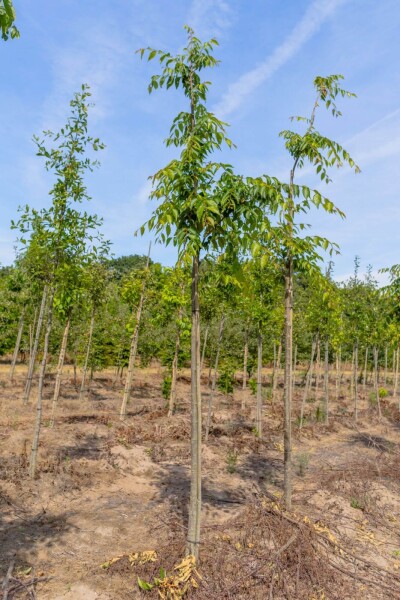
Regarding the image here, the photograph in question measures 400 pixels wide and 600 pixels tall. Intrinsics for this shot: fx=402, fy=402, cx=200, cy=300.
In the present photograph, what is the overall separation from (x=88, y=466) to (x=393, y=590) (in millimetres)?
7571

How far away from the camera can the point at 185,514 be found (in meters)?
8.01

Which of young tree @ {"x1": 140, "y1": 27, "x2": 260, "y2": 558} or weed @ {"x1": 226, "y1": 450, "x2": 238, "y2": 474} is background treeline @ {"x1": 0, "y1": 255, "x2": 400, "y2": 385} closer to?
young tree @ {"x1": 140, "y1": 27, "x2": 260, "y2": 558}

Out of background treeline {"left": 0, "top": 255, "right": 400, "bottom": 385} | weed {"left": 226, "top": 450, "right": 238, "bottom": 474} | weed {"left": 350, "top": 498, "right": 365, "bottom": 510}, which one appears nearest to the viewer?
weed {"left": 350, "top": 498, "right": 365, "bottom": 510}

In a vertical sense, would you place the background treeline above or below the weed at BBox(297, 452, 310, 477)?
above

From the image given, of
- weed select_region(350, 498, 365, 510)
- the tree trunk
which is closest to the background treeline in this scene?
the tree trunk

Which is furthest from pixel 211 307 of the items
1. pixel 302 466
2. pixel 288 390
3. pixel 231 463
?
pixel 288 390

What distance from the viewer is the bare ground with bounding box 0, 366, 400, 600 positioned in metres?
5.71

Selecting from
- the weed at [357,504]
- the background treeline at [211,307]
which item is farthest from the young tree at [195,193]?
the weed at [357,504]

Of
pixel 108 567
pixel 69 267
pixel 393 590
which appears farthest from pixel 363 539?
pixel 69 267

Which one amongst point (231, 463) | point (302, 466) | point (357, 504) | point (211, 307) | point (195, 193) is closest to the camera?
point (195, 193)

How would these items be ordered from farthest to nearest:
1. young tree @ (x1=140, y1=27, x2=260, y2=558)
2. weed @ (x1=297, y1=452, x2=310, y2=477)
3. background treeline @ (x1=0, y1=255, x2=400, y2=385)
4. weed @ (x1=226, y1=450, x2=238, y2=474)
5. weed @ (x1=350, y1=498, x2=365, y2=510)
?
weed @ (x1=226, y1=450, x2=238, y2=474) < weed @ (x1=297, y1=452, x2=310, y2=477) < background treeline @ (x1=0, y1=255, x2=400, y2=385) < weed @ (x1=350, y1=498, x2=365, y2=510) < young tree @ (x1=140, y1=27, x2=260, y2=558)

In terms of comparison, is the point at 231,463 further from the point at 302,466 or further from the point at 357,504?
the point at 357,504

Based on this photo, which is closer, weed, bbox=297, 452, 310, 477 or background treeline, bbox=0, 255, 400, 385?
background treeline, bbox=0, 255, 400, 385

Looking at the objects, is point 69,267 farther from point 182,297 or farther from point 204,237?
point 182,297
